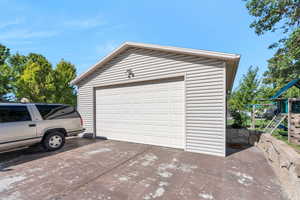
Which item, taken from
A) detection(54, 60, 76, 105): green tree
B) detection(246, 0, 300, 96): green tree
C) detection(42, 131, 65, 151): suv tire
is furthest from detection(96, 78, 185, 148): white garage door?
detection(54, 60, 76, 105): green tree

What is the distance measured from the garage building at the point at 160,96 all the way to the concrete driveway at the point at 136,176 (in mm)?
881

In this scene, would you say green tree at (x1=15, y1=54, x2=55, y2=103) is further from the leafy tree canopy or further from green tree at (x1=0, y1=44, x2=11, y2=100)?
green tree at (x1=0, y1=44, x2=11, y2=100)

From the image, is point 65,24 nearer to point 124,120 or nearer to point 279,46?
point 124,120

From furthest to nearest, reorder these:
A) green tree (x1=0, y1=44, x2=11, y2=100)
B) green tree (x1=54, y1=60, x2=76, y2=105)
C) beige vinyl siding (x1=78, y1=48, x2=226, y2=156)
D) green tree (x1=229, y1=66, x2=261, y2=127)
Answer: green tree (x1=0, y1=44, x2=11, y2=100), green tree (x1=54, y1=60, x2=76, y2=105), green tree (x1=229, y1=66, x2=261, y2=127), beige vinyl siding (x1=78, y1=48, x2=226, y2=156)

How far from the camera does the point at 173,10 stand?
18.0ft

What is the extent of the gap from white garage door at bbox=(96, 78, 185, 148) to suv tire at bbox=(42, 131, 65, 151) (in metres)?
1.85

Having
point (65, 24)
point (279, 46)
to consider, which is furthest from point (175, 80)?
point (279, 46)

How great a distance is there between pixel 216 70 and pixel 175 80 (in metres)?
1.36

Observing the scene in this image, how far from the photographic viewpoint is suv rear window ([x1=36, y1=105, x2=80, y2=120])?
166 inches

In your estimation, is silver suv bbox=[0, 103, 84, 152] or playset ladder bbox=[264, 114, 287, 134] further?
playset ladder bbox=[264, 114, 287, 134]

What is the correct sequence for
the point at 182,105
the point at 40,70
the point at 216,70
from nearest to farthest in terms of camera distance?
the point at 216,70
the point at 182,105
the point at 40,70

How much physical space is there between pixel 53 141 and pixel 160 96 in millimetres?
4256

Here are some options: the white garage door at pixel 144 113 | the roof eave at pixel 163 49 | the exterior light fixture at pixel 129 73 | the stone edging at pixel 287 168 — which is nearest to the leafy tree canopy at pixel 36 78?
the roof eave at pixel 163 49

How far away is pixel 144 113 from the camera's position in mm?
5184
